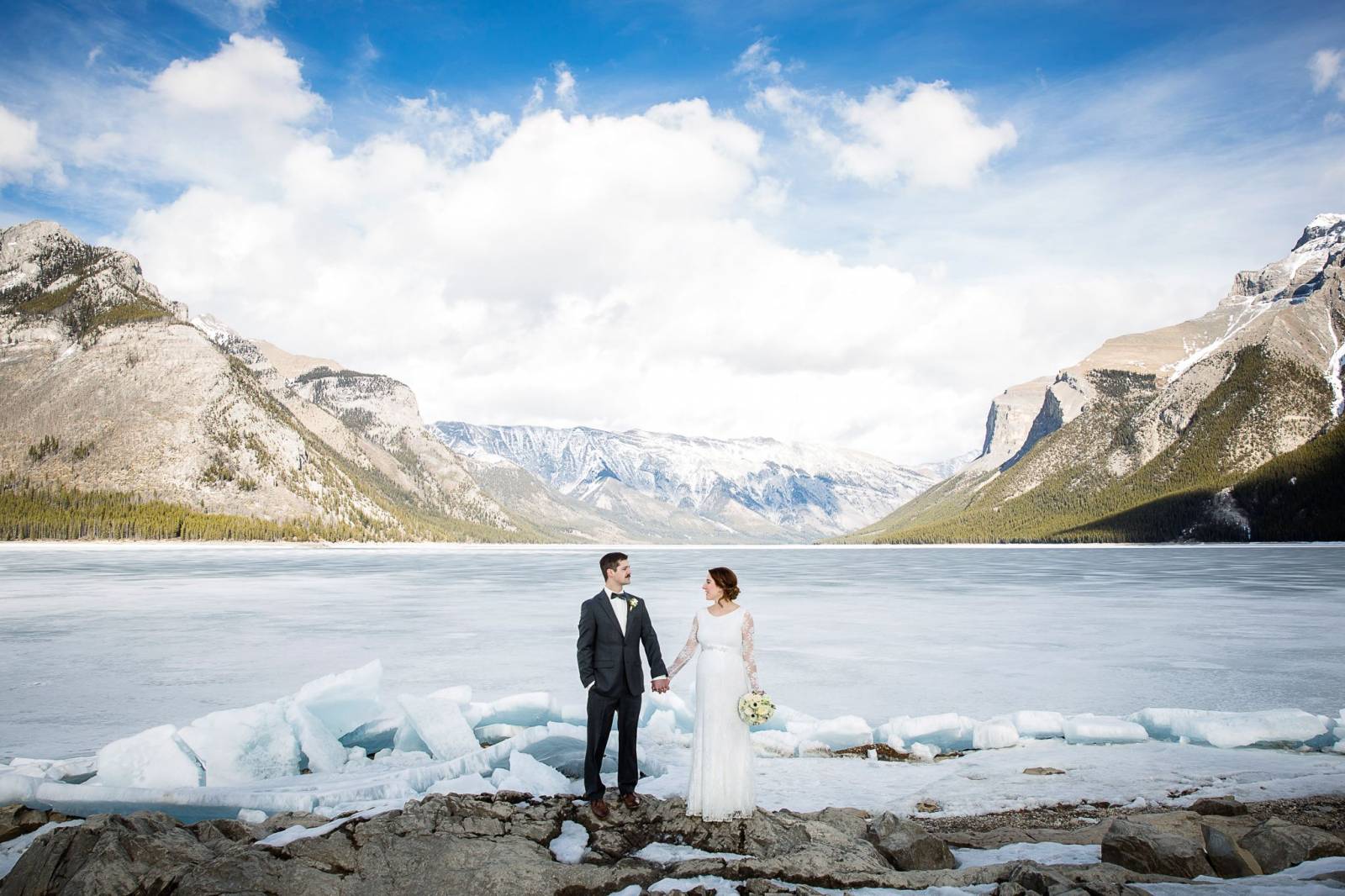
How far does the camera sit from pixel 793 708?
50.3ft

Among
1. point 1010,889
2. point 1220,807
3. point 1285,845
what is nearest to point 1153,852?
point 1285,845

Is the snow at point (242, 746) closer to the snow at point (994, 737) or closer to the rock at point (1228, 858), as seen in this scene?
the snow at point (994, 737)

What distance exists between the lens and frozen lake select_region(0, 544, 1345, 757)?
15984 millimetres

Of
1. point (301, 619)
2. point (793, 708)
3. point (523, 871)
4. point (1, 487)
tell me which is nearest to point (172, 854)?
point (523, 871)

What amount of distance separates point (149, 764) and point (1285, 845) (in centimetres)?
1281

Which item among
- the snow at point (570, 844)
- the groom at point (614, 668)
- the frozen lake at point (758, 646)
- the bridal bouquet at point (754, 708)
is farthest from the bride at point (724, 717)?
the frozen lake at point (758, 646)

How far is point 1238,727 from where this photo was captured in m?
12.6

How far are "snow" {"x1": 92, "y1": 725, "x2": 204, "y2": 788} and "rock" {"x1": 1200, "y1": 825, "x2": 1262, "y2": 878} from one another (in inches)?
458

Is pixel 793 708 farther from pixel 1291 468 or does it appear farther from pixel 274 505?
pixel 1291 468

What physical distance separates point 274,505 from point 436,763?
7271 inches

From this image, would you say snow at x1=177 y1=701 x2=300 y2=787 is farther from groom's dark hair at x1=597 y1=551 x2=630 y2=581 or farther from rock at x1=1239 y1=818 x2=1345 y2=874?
rock at x1=1239 y1=818 x2=1345 y2=874

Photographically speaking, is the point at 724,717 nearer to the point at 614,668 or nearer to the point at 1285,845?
the point at 614,668

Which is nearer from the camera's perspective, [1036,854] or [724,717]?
[1036,854]

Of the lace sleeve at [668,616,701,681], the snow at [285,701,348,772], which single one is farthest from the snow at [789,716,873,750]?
the snow at [285,701,348,772]
